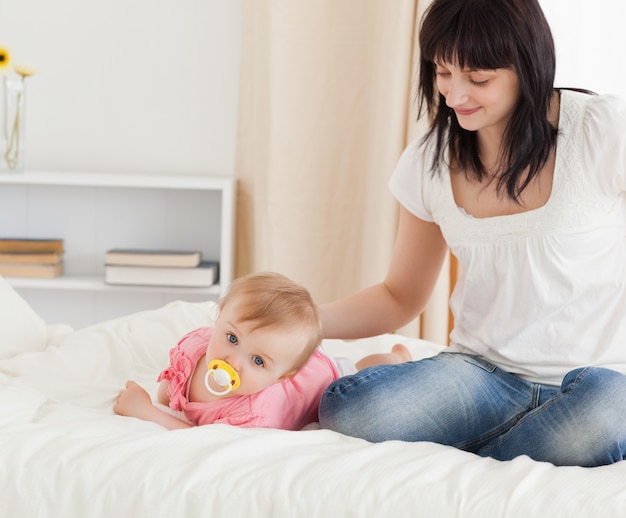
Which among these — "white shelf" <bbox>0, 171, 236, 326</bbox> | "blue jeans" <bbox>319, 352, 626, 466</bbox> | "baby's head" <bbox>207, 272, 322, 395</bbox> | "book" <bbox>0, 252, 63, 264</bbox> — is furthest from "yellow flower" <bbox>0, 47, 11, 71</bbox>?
"blue jeans" <bbox>319, 352, 626, 466</bbox>

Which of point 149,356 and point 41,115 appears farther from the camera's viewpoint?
point 41,115

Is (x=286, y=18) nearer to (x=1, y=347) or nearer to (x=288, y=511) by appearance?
(x=1, y=347)

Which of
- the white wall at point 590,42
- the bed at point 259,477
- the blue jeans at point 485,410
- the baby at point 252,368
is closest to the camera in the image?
the bed at point 259,477

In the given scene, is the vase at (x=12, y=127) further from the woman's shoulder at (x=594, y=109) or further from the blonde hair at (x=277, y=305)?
the woman's shoulder at (x=594, y=109)

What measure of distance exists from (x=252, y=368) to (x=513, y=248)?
43 cm

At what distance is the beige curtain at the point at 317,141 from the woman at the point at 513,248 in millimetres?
1247

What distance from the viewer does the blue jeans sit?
3.51 ft

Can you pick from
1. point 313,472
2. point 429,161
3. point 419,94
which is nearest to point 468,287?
point 429,161

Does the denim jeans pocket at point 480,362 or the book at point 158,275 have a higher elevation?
the denim jeans pocket at point 480,362

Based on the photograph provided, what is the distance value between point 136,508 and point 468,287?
0.66 meters

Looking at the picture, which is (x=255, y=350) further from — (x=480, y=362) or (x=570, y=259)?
(x=570, y=259)

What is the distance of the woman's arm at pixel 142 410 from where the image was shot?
47.1 inches

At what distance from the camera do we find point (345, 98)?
8.87 ft

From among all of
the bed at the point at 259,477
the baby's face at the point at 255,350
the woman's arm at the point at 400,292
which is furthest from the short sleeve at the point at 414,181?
the bed at the point at 259,477
